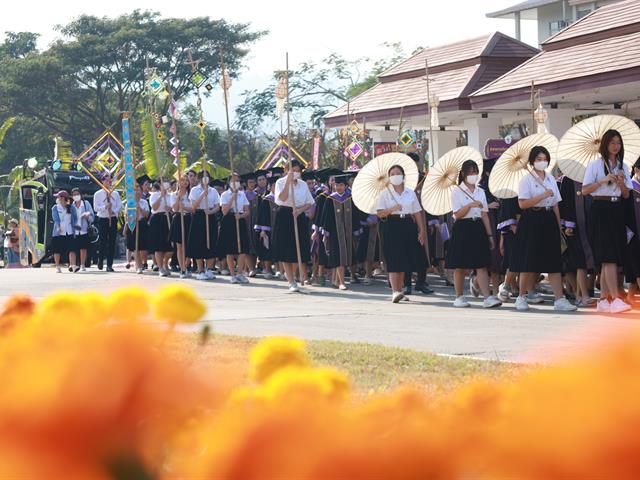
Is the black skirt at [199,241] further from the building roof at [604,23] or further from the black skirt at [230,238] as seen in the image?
the building roof at [604,23]

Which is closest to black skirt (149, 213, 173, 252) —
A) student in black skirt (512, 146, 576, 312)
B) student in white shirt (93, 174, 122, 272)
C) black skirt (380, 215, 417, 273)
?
student in white shirt (93, 174, 122, 272)

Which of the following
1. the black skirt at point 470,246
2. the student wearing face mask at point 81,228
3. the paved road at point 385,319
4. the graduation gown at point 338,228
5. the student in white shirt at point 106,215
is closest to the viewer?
the paved road at point 385,319

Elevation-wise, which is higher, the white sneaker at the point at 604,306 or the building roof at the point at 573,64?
the building roof at the point at 573,64

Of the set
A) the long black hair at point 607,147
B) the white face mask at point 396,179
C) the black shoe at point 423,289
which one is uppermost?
the long black hair at point 607,147

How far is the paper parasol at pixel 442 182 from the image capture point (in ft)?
49.1

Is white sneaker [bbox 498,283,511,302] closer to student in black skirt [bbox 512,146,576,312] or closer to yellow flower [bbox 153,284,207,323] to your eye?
student in black skirt [bbox 512,146,576,312]

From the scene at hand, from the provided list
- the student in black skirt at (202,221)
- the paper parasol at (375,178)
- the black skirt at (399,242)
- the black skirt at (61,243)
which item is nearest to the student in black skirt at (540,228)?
the black skirt at (399,242)

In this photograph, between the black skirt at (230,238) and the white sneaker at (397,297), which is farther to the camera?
the black skirt at (230,238)

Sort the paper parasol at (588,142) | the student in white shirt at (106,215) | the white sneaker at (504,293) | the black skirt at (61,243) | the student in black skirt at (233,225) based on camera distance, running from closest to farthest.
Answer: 1. the paper parasol at (588,142)
2. the white sneaker at (504,293)
3. the student in black skirt at (233,225)
4. the black skirt at (61,243)
5. the student in white shirt at (106,215)

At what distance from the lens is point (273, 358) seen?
1.21m

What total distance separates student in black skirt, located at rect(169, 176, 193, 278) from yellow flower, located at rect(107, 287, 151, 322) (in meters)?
20.1

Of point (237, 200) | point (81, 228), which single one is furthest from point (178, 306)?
point (81, 228)

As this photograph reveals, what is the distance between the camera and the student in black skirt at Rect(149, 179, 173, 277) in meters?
22.4

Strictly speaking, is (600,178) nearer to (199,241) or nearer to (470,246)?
(470,246)
